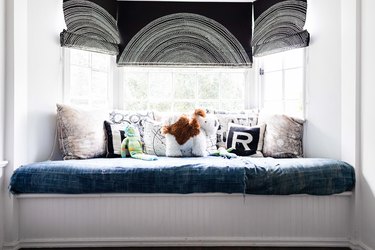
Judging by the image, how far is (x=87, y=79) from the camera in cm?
286

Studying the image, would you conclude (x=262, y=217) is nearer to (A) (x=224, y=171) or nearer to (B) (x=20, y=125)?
(A) (x=224, y=171)

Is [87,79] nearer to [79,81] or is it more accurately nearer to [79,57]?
[79,81]

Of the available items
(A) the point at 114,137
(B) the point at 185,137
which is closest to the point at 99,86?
(A) the point at 114,137

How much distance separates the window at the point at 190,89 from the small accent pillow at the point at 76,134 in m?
0.71

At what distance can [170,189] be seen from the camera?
2.04 meters

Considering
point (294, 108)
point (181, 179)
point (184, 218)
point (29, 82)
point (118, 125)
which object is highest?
point (29, 82)

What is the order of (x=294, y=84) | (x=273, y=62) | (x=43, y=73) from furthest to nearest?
(x=273, y=62) < (x=294, y=84) < (x=43, y=73)

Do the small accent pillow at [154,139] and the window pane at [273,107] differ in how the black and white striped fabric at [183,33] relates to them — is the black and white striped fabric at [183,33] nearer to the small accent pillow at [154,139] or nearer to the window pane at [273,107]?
the window pane at [273,107]

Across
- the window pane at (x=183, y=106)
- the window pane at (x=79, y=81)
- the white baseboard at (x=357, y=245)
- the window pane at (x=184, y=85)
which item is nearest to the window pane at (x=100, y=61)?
the window pane at (x=79, y=81)

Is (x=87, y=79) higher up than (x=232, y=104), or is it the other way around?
(x=87, y=79)

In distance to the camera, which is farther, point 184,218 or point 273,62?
point 273,62

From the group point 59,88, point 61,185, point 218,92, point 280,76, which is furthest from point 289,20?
point 61,185

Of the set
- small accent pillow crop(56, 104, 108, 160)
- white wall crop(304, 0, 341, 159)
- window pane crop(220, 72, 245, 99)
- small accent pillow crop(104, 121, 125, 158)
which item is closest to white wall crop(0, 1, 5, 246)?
small accent pillow crop(56, 104, 108, 160)

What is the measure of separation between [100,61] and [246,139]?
1.63m
